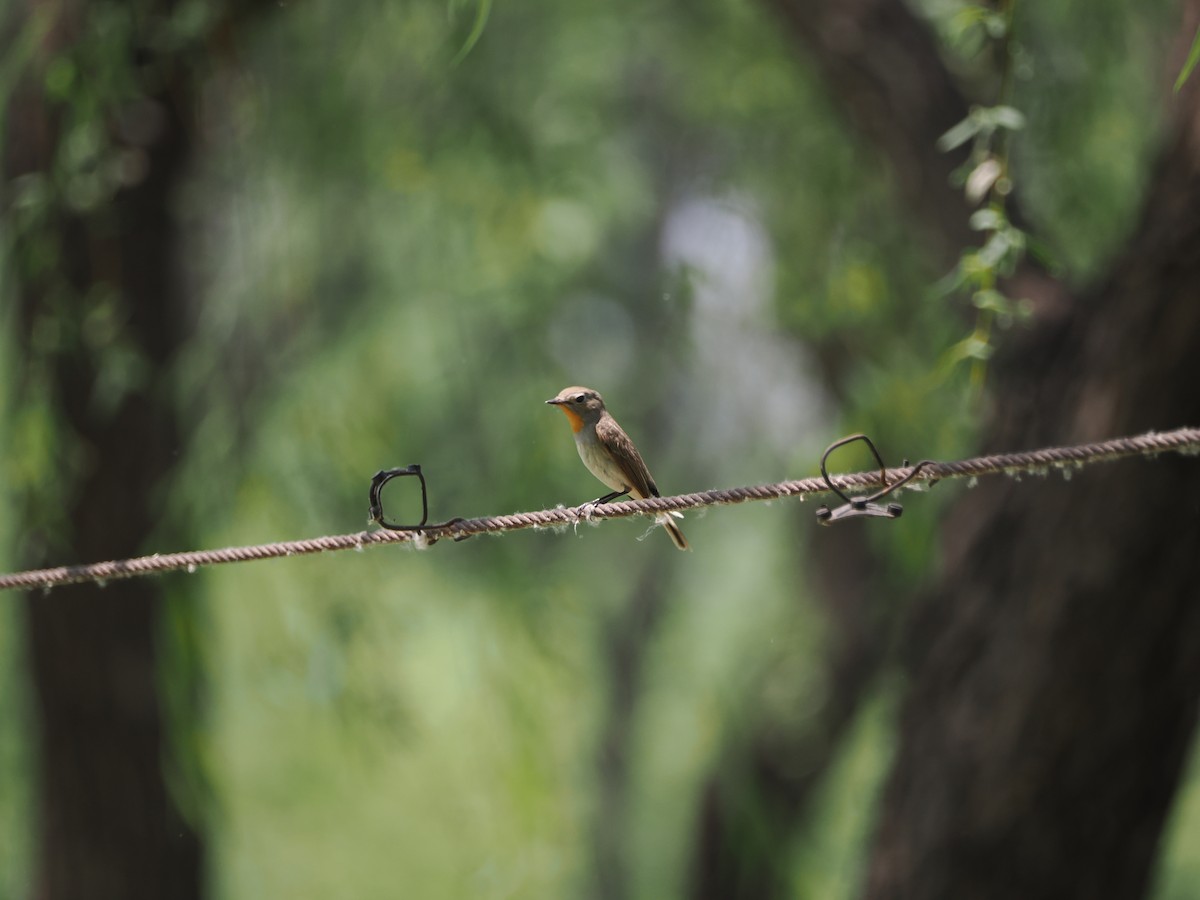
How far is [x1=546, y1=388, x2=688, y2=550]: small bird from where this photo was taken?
147 inches

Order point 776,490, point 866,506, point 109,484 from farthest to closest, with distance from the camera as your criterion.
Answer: point 109,484, point 776,490, point 866,506

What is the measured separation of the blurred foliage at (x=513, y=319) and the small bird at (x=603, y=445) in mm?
1026

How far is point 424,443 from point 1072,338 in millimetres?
3060

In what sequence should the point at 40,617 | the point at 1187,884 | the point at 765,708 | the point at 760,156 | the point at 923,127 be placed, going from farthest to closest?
the point at 1187,884 < the point at 765,708 < the point at 760,156 < the point at 40,617 < the point at 923,127

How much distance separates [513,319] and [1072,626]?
2.44m

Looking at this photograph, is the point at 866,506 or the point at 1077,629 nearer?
the point at 866,506

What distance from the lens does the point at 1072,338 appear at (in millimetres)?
3762

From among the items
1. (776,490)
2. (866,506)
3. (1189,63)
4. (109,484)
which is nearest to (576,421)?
(776,490)

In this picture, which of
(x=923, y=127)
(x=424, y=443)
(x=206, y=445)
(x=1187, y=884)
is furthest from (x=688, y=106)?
(x=1187, y=884)

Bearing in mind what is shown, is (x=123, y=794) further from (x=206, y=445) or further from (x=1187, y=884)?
(x=1187, y=884)

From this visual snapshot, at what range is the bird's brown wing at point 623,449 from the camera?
373 centimetres

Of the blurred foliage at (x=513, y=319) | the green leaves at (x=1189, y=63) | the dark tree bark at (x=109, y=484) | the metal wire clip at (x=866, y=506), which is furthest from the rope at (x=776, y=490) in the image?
the dark tree bark at (x=109, y=484)

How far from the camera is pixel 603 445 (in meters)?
3.74

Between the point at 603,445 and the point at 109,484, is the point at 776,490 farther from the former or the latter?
the point at 109,484
